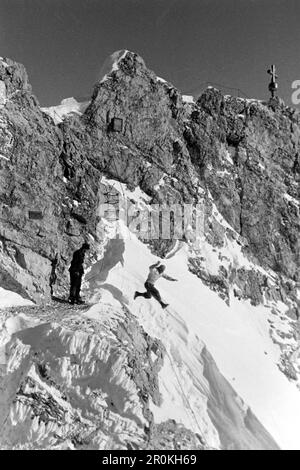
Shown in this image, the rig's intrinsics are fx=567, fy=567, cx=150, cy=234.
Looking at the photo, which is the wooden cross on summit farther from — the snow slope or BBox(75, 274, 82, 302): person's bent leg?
BBox(75, 274, 82, 302): person's bent leg

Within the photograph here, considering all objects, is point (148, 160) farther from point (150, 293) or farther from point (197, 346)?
point (197, 346)

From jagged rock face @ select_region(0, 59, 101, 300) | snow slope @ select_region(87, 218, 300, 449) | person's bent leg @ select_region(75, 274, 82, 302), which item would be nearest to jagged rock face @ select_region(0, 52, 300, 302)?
jagged rock face @ select_region(0, 59, 101, 300)

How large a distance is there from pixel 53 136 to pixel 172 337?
15.5m

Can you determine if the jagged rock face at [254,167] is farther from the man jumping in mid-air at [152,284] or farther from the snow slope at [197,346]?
the man jumping in mid-air at [152,284]

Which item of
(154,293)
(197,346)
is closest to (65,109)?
(154,293)

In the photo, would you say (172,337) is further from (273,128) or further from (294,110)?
(294,110)

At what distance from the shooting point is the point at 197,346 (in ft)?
61.6

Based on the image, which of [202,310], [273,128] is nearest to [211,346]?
[202,310]

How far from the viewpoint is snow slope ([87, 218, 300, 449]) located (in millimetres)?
16578

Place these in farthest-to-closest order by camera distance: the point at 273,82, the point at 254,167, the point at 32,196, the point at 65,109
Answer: the point at 273,82 < the point at 254,167 < the point at 65,109 < the point at 32,196

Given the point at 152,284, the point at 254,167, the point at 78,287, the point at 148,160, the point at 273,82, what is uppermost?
the point at 273,82

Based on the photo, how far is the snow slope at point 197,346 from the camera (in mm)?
16578

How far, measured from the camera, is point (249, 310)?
90.7ft

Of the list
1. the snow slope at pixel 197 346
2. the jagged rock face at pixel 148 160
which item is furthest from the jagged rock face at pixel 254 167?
the snow slope at pixel 197 346
